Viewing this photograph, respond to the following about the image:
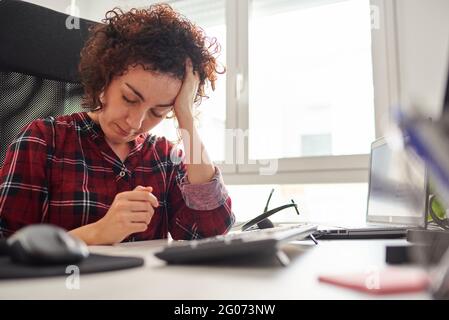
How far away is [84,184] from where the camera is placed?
36.7 inches

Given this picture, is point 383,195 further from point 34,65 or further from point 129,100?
point 34,65

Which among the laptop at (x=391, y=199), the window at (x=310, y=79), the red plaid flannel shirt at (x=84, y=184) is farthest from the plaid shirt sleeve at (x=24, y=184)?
the window at (x=310, y=79)

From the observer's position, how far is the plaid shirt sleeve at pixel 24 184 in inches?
31.5

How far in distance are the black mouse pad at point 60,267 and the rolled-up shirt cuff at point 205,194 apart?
48 cm

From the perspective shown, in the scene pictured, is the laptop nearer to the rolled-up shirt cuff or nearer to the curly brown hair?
the rolled-up shirt cuff

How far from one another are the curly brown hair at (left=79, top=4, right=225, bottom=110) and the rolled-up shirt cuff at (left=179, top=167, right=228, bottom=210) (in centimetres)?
27

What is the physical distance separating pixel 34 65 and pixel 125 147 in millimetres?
376

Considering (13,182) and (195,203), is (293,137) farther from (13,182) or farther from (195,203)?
(13,182)

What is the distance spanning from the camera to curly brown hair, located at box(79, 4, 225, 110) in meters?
0.97

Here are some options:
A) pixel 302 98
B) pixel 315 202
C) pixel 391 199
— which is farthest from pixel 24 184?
pixel 302 98
